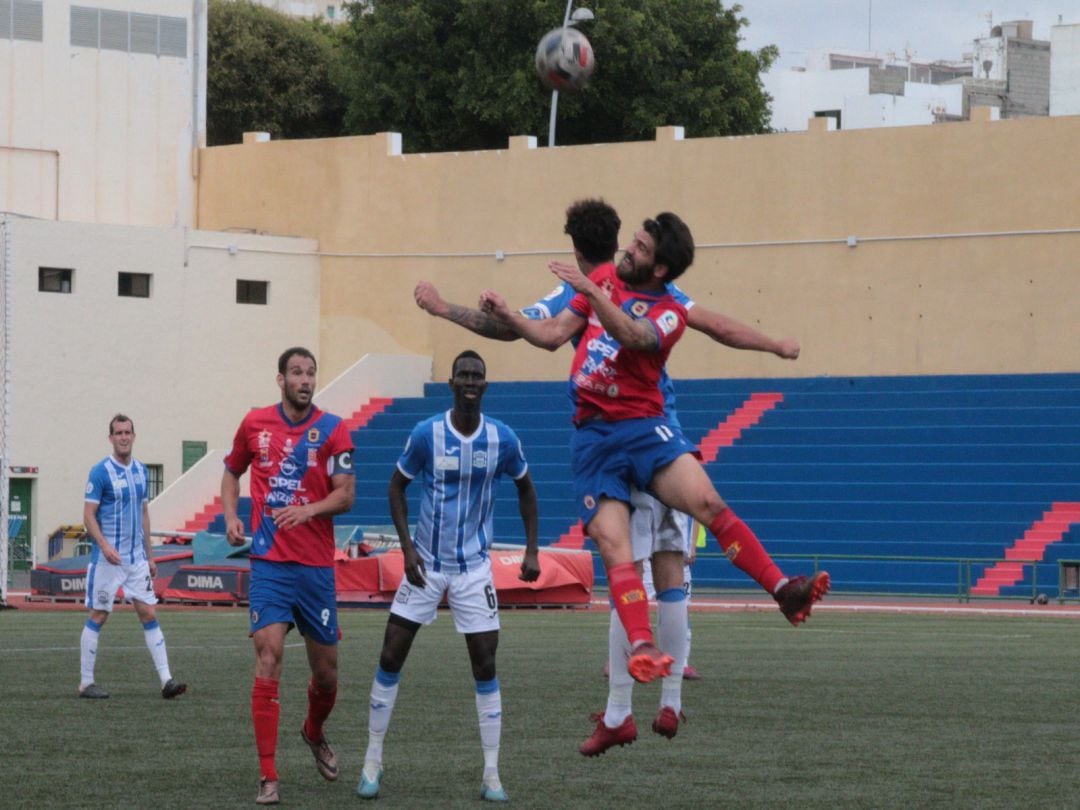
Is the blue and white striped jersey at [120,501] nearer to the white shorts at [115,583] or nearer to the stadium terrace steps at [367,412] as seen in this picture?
the white shorts at [115,583]

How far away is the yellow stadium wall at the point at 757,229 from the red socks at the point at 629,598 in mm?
29562

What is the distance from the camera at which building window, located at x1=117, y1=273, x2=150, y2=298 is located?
1636 inches

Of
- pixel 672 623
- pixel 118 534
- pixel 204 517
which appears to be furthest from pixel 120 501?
pixel 204 517

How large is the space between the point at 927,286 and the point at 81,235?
1686cm

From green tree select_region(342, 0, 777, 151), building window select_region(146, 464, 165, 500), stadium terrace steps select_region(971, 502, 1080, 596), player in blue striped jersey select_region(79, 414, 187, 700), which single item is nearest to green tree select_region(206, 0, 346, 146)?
green tree select_region(342, 0, 777, 151)

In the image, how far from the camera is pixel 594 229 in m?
9.66

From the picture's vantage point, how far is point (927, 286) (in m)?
38.9

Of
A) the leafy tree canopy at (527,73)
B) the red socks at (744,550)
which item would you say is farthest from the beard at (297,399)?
the leafy tree canopy at (527,73)

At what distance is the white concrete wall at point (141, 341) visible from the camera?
130 ft

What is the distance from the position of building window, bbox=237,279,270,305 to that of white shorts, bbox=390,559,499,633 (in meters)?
33.7

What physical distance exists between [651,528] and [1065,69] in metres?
60.8

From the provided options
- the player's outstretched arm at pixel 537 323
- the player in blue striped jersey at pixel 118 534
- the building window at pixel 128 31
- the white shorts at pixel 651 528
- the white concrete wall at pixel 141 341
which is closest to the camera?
the player's outstretched arm at pixel 537 323

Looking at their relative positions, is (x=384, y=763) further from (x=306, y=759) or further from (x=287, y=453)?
(x=287, y=453)

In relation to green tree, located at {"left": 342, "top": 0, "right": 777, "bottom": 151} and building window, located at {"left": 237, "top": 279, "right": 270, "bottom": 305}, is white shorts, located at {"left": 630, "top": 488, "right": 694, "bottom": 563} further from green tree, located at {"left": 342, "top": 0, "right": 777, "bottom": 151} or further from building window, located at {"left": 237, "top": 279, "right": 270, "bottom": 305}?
green tree, located at {"left": 342, "top": 0, "right": 777, "bottom": 151}
